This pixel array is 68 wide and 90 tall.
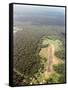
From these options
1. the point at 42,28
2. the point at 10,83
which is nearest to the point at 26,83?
the point at 10,83

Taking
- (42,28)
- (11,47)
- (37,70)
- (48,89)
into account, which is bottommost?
(48,89)

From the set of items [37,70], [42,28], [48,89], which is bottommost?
[48,89]

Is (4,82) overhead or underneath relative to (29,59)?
underneath

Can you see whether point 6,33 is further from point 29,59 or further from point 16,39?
point 29,59

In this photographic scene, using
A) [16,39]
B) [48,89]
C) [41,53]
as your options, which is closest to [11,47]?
[16,39]

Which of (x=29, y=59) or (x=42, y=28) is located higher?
(x=42, y=28)

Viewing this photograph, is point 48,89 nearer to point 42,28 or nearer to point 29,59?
point 29,59

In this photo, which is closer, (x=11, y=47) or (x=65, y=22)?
(x=11, y=47)

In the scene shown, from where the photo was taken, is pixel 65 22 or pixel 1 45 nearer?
pixel 1 45
